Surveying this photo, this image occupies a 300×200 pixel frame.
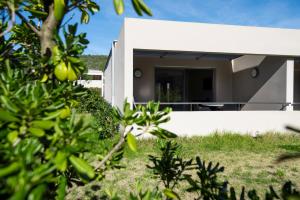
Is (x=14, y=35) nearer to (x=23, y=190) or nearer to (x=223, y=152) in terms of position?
(x=23, y=190)

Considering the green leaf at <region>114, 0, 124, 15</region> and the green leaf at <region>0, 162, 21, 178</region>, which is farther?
the green leaf at <region>114, 0, 124, 15</region>

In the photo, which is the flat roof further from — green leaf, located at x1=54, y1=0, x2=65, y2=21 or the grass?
green leaf, located at x1=54, y1=0, x2=65, y2=21

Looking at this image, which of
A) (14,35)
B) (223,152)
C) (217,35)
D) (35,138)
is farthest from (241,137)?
(35,138)

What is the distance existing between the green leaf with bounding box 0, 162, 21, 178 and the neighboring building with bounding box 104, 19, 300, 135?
25.5 ft

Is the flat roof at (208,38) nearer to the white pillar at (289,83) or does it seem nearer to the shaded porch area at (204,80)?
the white pillar at (289,83)

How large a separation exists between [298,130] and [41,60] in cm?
120

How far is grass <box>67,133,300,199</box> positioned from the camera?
5.06 meters

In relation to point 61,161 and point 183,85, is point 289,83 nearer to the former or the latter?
point 183,85

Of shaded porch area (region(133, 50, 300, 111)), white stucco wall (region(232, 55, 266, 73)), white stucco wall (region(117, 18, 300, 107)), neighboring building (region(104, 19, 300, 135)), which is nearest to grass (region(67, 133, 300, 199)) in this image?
neighboring building (region(104, 19, 300, 135))

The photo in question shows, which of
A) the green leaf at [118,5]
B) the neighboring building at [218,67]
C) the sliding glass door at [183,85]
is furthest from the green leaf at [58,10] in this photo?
the sliding glass door at [183,85]

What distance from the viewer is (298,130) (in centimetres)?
101

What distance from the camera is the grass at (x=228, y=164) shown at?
5062mm

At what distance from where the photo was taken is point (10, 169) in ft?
2.64

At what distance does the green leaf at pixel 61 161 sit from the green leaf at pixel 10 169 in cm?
14
